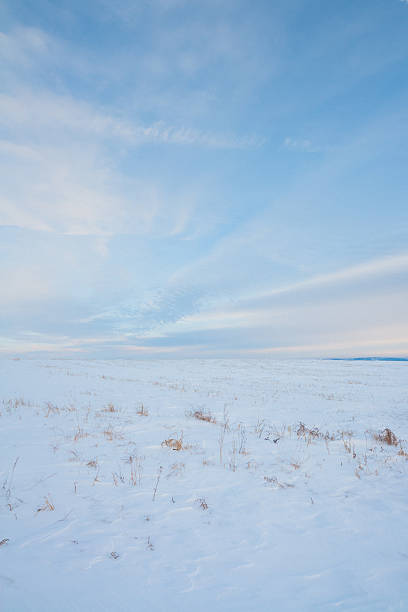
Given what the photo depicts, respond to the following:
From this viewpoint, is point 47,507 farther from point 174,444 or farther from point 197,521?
point 174,444

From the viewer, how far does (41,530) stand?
123 inches

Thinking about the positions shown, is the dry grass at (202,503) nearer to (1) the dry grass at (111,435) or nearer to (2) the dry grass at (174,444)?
(2) the dry grass at (174,444)

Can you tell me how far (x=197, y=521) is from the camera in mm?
3488

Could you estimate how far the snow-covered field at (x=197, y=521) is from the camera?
2404mm

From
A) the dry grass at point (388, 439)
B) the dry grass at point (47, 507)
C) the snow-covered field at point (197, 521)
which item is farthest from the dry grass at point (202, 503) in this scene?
the dry grass at point (388, 439)

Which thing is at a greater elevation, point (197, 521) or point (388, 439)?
point (197, 521)

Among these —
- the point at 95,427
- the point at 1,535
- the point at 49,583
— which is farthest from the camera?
the point at 95,427

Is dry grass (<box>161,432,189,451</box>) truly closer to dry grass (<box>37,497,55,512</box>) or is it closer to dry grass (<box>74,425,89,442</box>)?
dry grass (<box>74,425,89,442</box>)

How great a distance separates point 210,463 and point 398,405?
12.4m

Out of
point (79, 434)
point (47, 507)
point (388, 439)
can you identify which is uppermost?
point (47, 507)

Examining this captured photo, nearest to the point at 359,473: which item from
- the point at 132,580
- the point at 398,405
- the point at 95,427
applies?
the point at 132,580

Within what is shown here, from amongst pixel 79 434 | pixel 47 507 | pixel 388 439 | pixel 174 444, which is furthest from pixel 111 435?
pixel 388 439

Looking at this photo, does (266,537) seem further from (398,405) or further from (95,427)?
(398,405)

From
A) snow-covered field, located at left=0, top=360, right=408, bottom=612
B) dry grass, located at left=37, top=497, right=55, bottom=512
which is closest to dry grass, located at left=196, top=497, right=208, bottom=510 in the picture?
snow-covered field, located at left=0, top=360, right=408, bottom=612
